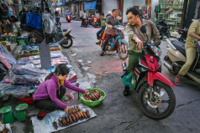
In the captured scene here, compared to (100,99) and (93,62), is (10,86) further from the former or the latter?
(93,62)

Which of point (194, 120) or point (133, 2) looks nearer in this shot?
point (194, 120)

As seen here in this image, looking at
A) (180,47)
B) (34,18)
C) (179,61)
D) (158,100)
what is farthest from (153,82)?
(34,18)

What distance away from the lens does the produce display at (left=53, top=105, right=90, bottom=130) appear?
8.28 feet

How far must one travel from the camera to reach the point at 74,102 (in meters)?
3.25

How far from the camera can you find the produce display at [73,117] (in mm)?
2522

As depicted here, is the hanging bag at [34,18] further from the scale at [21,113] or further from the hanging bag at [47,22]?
the scale at [21,113]

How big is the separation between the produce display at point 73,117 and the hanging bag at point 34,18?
7.28ft

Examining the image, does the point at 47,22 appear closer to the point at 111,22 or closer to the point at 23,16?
the point at 23,16

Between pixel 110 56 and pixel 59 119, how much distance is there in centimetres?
444

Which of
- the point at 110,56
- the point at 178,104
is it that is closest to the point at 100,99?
the point at 178,104

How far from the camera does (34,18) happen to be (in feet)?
11.8

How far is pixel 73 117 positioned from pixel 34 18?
2.49 m

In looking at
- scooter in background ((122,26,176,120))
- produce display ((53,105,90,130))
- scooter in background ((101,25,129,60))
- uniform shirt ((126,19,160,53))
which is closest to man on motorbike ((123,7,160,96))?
uniform shirt ((126,19,160,53))

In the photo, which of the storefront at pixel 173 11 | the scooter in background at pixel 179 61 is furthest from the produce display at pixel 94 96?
the storefront at pixel 173 11
